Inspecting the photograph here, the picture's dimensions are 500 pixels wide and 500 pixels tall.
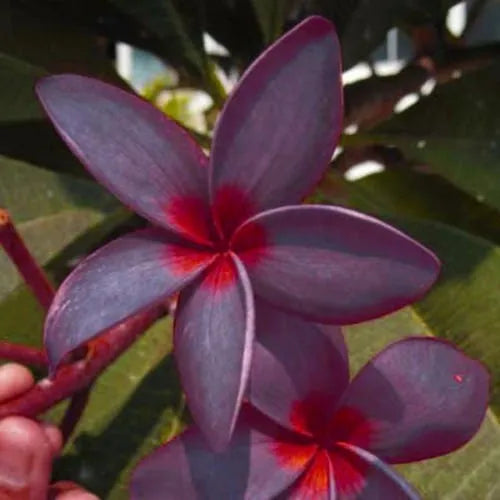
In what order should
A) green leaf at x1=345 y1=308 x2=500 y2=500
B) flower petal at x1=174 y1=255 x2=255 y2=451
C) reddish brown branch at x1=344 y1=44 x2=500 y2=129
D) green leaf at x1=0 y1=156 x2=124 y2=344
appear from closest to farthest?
1. flower petal at x1=174 y1=255 x2=255 y2=451
2. green leaf at x1=345 y1=308 x2=500 y2=500
3. green leaf at x1=0 y1=156 x2=124 y2=344
4. reddish brown branch at x1=344 y1=44 x2=500 y2=129

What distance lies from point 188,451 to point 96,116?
10cm

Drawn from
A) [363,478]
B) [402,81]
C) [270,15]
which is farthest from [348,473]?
[402,81]

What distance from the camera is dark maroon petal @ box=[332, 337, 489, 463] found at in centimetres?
35

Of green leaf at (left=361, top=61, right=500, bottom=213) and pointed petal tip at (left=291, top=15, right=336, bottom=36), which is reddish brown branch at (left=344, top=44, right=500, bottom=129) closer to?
green leaf at (left=361, top=61, right=500, bottom=213)

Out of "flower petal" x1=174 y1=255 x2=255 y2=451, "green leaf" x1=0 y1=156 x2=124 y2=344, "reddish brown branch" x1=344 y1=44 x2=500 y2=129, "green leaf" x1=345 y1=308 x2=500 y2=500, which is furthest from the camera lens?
"reddish brown branch" x1=344 y1=44 x2=500 y2=129

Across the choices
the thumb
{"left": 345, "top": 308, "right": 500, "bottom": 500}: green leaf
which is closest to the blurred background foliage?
{"left": 345, "top": 308, "right": 500, "bottom": 500}: green leaf

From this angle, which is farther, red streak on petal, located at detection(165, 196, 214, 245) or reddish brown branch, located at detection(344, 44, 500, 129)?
reddish brown branch, located at detection(344, 44, 500, 129)

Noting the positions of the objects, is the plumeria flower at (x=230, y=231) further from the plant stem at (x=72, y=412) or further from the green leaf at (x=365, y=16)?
the green leaf at (x=365, y=16)

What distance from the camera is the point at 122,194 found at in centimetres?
33

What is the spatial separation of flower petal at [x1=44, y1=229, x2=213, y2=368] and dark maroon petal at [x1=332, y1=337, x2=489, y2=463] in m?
0.06

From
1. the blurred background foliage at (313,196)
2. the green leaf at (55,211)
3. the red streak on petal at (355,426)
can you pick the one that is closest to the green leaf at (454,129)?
the blurred background foliage at (313,196)

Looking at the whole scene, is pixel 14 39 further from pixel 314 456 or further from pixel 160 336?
pixel 314 456

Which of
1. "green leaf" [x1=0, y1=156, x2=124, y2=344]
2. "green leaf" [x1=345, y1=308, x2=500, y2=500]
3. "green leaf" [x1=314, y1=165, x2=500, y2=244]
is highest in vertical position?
"green leaf" [x1=0, y1=156, x2=124, y2=344]

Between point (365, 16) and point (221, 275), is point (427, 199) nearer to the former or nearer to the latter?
point (365, 16)
